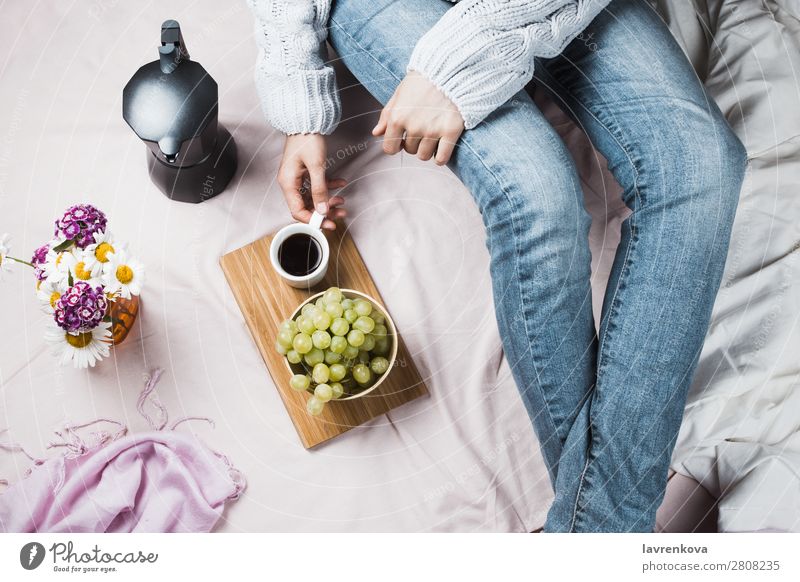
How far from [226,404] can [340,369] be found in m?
0.13

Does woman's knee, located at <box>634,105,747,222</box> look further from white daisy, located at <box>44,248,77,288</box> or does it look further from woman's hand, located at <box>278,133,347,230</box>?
white daisy, located at <box>44,248,77,288</box>

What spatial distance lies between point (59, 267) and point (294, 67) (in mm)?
223

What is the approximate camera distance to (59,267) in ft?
1.33

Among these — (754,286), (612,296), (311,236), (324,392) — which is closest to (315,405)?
(324,392)

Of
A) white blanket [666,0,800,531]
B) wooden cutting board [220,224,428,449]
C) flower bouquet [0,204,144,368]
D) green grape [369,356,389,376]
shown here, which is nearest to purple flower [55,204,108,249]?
flower bouquet [0,204,144,368]

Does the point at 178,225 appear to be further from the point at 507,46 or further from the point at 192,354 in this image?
the point at 507,46

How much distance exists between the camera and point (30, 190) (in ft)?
1.72

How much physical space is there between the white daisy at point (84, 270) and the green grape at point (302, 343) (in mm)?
141

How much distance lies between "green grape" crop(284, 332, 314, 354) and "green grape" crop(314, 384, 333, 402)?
0.03 meters

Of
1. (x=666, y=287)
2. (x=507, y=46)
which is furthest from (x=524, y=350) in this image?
(x=507, y=46)

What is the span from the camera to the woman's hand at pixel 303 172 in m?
0.47

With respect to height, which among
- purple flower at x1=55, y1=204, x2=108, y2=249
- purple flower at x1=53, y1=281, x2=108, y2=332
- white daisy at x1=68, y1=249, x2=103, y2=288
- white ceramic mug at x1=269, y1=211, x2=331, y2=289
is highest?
purple flower at x1=55, y1=204, x2=108, y2=249

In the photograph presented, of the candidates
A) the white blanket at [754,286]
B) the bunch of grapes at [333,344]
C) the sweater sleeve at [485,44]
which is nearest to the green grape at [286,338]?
the bunch of grapes at [333,344]

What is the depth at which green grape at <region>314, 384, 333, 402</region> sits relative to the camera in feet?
1.45
